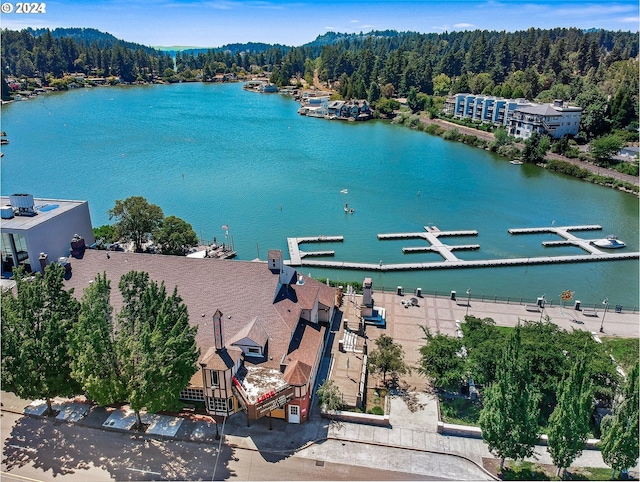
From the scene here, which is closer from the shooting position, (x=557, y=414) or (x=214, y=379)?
(x=557, y=414)

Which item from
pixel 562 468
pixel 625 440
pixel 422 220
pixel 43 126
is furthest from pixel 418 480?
pixel 43 126

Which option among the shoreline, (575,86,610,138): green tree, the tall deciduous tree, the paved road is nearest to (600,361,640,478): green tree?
the paved road

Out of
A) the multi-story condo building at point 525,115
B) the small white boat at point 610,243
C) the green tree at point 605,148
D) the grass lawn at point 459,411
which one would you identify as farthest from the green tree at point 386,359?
the multi-story condo building at point 525,115

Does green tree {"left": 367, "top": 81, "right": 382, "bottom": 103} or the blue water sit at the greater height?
green tree {"left": 367, "top": 81, "right": 382, "bottom": 103}

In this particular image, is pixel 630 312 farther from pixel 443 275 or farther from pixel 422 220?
pixel 422 220

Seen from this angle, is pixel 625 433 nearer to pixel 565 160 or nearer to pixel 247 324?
pixel 247 324

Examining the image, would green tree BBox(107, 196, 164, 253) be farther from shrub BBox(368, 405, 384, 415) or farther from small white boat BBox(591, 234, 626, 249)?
small white boat BBox(591, 234, 626, 249)

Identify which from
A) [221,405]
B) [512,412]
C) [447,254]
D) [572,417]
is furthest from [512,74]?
[221,405]
